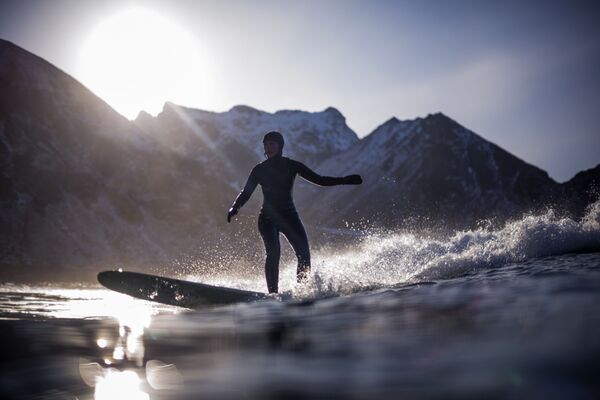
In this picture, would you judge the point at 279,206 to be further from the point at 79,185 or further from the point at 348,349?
the point at 79,185

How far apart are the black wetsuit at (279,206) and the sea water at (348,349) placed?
10.2 ft

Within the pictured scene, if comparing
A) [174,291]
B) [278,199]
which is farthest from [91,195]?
[174,291]

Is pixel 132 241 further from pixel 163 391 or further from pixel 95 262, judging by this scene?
pixel 163 391

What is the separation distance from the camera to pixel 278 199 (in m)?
7.57

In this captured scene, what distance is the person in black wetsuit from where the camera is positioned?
7375mm

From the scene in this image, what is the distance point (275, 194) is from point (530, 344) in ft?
19.5

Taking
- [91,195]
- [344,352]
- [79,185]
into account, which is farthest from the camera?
[91,195]

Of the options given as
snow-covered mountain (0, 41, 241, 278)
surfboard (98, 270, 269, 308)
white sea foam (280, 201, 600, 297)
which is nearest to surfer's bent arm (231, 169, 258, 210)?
surfboard (98, 270, 269, 308)

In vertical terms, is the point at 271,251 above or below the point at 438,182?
below

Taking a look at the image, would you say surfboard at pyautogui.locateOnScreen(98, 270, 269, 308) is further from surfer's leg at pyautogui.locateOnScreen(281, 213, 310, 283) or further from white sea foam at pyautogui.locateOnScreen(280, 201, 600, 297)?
surfer's leg at pyautogui.locateOnScreen(281, 213, 310, 283)

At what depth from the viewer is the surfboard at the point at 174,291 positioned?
5.50 meters

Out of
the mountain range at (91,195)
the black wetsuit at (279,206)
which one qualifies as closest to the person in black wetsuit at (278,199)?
the black wetsuit at (279,206)

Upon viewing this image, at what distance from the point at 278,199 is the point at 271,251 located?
933 millimetres

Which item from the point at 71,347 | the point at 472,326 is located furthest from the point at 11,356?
the point at 472,326
